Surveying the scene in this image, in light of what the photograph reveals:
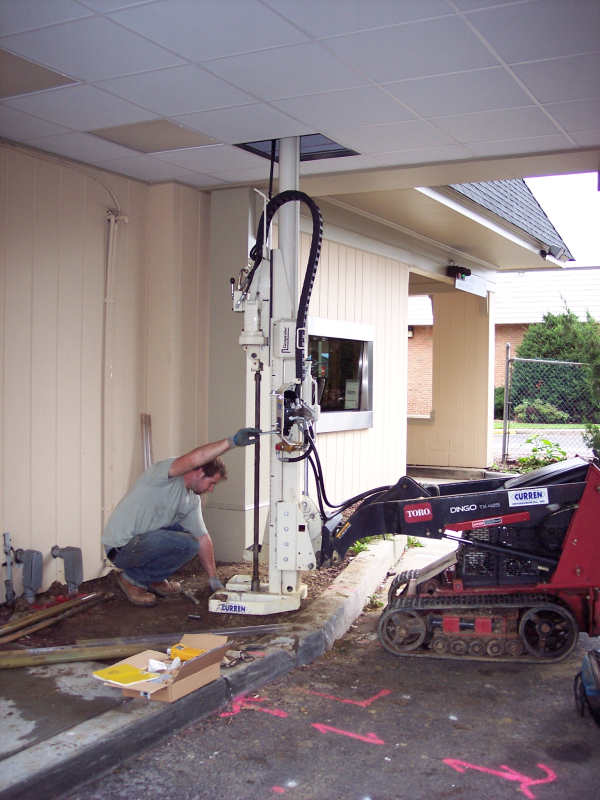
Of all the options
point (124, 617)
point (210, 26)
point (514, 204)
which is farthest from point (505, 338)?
point (210, 26)

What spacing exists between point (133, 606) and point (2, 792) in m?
2.87

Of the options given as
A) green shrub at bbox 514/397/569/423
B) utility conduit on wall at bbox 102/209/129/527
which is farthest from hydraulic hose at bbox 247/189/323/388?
green shrub at bbox 514/397/569/423

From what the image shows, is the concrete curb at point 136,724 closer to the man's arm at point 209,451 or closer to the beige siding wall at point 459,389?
the man's arm at point 209,451

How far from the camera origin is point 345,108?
17.0ft

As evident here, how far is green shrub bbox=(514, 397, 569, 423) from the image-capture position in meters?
18.0

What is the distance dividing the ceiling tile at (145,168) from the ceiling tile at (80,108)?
2.79 ft

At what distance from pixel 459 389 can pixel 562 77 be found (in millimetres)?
10092

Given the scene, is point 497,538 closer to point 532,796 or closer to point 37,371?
point 532,796

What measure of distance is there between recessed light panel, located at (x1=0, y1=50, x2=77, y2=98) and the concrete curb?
377 centimetres

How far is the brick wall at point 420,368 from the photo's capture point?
26.0 m

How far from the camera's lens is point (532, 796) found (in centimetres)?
340

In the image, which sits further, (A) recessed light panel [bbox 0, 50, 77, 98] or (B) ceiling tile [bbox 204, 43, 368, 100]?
(A) recessed light panel [bbox 0, 50, 77, 98]

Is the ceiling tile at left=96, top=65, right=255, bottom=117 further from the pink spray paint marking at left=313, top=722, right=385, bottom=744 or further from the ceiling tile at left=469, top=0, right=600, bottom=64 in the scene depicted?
the pink spray paint marking at left=313, top=722, right=385, bottom=744

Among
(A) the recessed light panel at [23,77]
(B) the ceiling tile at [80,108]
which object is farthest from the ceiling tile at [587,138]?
(A) the recessed light panel at [23,77]
